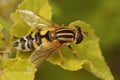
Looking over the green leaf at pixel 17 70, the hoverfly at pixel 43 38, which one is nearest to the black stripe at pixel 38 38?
the hoverfly at pixel 43 38

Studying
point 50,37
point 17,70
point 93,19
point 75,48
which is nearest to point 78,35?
point 75,48

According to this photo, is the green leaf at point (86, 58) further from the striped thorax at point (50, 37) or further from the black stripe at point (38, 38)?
the black stripe at point (38, 38)

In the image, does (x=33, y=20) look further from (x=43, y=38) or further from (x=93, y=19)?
(x=93, y=19)

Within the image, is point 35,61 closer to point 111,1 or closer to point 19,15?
point 19,15

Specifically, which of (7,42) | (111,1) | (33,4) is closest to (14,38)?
(7,42)

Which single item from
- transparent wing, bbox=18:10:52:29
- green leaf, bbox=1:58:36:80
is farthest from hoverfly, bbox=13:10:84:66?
green leaf, bbox=1:58:36:80

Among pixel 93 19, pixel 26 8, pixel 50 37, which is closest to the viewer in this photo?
pixel 26 8

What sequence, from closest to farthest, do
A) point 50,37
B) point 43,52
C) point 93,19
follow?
1. point 43,52
2. point 50,37
3. point 93,19
